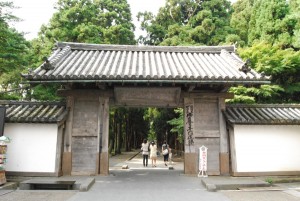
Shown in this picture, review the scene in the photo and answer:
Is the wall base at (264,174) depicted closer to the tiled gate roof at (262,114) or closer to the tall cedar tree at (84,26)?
the tiled gate roof at (262,114)

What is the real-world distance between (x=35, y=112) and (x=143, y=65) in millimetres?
5380

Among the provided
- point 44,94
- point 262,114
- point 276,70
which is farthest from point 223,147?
point 44,94

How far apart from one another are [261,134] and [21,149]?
405 inches

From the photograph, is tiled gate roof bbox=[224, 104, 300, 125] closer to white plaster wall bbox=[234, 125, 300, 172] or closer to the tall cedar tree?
white plaster wall bbox=[234, 125, 300, 172]

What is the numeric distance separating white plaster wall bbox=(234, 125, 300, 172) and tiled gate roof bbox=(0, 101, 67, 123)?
25.5 feet

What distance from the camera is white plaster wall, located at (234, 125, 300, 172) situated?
11.7 m

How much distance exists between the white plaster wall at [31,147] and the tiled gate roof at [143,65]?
222 cm

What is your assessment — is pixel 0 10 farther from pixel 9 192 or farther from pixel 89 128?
pixel 9 192

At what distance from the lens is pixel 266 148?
1188 centimetres

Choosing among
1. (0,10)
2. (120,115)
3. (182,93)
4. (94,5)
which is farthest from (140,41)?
(182,93)

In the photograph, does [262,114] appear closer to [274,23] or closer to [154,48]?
[154,48]

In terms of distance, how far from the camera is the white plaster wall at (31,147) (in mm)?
11258

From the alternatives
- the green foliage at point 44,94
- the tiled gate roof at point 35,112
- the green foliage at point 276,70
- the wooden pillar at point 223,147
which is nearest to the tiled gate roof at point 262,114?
the wooden pillar at point 223,147

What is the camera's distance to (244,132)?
39.1 ft
